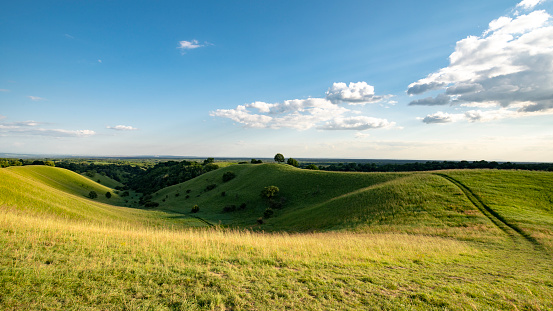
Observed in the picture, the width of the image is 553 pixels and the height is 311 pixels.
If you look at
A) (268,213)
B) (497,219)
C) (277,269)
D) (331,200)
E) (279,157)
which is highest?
(279,157)

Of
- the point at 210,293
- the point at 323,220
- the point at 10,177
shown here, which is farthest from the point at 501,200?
the point at 10,177

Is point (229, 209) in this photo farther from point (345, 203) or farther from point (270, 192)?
point (345, 203)

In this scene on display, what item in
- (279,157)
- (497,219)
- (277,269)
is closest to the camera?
(277,269)

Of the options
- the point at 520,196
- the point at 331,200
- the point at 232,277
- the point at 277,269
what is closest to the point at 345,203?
the point at 331,200

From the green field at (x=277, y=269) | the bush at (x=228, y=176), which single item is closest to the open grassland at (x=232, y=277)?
the green field at (x=277, y=269)

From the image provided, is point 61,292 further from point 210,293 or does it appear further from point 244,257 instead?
point 244,257

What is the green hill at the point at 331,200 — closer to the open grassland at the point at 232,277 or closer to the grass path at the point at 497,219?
the grass path at the point at 497,219

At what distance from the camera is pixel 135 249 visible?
10.7m

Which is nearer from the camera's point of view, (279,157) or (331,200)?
(331,200)

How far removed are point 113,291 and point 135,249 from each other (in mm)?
4349

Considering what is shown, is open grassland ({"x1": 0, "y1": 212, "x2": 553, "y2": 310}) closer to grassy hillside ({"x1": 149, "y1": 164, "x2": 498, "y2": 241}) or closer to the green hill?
grassy hillside ({"x1": 149, "y1": 164, "x2": 498, "y2": 241})

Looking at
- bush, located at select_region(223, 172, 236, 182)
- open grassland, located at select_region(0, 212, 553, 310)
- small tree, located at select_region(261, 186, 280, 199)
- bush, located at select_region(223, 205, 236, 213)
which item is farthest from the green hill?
open grassland, located at select_region(0, 212, 553, 310)

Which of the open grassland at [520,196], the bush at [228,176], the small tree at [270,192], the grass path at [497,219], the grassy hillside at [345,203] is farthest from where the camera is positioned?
the bush at [228,176]

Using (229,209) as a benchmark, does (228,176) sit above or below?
above
